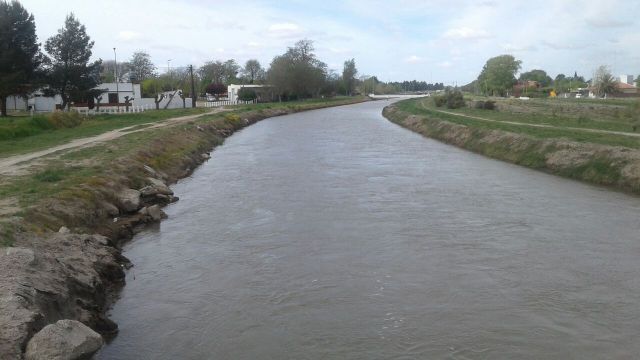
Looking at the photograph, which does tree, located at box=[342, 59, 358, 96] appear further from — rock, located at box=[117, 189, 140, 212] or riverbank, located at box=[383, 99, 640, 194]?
rock, located at box=[117, 189, 140, 212]

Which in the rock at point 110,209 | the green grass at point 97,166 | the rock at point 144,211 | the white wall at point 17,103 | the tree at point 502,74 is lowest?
the rock at point 144,211

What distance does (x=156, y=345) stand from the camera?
9031mm

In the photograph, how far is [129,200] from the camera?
56.6ft

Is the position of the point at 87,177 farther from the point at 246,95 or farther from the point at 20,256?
the point at 246,95

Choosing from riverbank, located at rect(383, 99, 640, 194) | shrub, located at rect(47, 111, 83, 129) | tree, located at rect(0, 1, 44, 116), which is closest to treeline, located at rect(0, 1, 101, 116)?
tree, located at rect(0, 1, 44, 116)

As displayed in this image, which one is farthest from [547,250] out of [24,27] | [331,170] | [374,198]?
[24,27]

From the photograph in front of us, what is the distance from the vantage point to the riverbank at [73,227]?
872 centimetres

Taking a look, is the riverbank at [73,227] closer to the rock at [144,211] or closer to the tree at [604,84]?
the rock at [144,211]

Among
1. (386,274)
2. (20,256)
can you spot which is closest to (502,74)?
(386,274)

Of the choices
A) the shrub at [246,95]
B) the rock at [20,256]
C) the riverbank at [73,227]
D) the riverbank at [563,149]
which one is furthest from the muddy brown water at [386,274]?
the shrub at [246,95]

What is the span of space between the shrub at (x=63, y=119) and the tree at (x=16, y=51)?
15.2 ft

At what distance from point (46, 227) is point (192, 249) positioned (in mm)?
3204

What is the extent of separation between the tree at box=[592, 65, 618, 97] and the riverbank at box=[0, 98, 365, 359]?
84578mm

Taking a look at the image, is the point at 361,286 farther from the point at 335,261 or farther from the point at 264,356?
the point at 264,356
